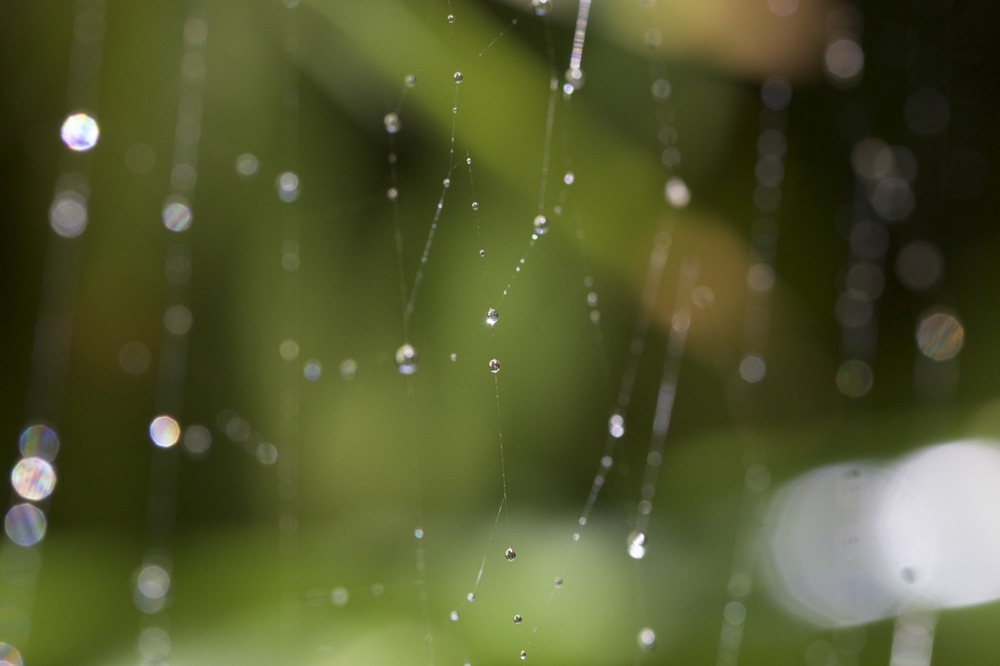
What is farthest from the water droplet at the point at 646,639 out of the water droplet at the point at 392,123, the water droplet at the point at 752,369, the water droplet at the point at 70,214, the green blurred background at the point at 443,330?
the water droplet at the point at 70,214

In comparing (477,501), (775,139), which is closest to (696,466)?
(477,501)

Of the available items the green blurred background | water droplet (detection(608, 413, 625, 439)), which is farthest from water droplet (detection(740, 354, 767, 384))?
water droplet (detection(608, 413, 625, 439))

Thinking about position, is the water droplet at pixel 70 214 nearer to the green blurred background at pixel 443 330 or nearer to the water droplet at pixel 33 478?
Answer: the green blurred background at pixel 443 330

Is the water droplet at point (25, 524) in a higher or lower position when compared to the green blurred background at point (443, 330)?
lower

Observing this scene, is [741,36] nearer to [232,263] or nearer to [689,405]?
[689,405]

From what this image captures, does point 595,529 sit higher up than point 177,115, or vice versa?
point 177,115

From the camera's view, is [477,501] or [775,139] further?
[775,139]
